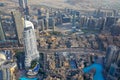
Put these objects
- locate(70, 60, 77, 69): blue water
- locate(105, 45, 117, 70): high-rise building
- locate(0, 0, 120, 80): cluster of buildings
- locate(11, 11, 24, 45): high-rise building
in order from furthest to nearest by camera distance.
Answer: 1. locate(11, 11, 24, 45): high-rise building
2. locate(70, 60, 77, 69): blue water
3. locate(105, 45, 117, 70): high-rise building
4. locate(0, 0, 120, 80): cluster of buildings

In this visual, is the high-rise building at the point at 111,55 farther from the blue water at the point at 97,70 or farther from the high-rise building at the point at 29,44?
the high-rise building at the point at 29,44

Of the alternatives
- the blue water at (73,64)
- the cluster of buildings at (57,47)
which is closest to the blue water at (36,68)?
the cluster of buildings at (57,47)

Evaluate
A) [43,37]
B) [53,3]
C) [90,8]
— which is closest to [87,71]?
[43,37]

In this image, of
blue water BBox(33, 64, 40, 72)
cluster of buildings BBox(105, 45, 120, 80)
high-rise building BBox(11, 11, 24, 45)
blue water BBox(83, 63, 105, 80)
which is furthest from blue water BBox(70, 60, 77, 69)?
high-rise building BBox(11, 11, 24, 45)

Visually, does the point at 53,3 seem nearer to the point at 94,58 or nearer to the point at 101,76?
the point at 94,58

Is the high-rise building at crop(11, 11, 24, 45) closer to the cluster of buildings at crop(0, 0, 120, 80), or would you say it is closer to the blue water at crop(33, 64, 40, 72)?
the cluster of buildings at crop(0, 0, 120, 80)

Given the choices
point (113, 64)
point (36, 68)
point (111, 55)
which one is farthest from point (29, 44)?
point (113, 64)

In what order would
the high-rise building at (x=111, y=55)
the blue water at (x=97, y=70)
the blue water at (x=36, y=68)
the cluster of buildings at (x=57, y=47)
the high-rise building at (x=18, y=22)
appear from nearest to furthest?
the cluster of buildings at (x=57, y=47) < the high-rise building at (x=111, y=55) < the blue water at (x=97, y=70) < the blue water at (x=36, y=68) < the high-rise building at (x=18, y=22)

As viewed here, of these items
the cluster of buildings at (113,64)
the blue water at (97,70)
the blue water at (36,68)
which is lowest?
the blue water at (97,70)

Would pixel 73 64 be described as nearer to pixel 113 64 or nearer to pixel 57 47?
pixel 57 47

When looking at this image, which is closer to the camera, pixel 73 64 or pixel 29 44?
pixel 29 44

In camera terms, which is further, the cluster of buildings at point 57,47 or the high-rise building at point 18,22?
the high-rise building at point 18,22

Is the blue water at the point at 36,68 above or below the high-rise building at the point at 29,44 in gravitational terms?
below
